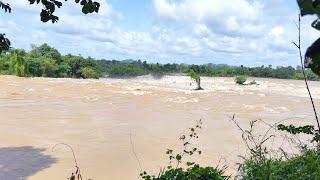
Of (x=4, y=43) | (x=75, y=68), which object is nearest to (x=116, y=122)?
(x=4, y=43)

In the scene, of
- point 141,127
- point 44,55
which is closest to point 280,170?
point 141,127

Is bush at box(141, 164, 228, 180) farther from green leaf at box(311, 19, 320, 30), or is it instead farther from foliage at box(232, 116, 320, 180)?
green leaf at box(311, 19, 320, 30)

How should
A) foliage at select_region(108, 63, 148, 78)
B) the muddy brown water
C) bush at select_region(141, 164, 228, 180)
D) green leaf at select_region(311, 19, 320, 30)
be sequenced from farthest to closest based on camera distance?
foliage at select_region(108, 63, 148, 78) < the muddy brown water < bush at select_region(141, 164, 228, 180) < green leaf at select_region(311, 19, 320, 30)

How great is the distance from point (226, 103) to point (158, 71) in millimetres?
37127

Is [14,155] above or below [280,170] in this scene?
below

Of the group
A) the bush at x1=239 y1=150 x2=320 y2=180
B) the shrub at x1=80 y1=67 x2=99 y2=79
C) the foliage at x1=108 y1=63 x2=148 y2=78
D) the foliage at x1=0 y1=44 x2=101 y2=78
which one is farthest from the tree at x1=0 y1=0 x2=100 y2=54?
the foliage at x1=108 y1=63 x2=148 y2=78

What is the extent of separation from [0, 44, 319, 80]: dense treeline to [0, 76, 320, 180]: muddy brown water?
15.1m

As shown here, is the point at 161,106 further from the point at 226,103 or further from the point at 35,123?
the point at 35,123

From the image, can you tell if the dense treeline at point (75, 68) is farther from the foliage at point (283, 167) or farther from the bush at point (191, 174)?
the bush at point (191, 174)

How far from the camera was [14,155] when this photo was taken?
43.1ft

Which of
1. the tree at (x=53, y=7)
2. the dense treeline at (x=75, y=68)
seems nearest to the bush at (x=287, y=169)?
the tree at (x=53, y=7)

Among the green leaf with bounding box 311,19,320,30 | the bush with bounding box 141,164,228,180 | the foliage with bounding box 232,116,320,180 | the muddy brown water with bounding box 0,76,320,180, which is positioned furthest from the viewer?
the muddy brown water with bounding box 0,76,320,180

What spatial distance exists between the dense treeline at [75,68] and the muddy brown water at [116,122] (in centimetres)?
1509

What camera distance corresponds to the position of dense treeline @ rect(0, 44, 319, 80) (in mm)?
49250
